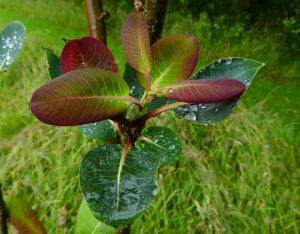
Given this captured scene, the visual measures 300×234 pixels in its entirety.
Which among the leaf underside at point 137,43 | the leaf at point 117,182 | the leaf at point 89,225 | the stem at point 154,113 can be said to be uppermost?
the leaf underside at point 137,43

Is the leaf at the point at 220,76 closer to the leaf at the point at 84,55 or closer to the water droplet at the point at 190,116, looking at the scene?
the water droplet at the point at 190,116

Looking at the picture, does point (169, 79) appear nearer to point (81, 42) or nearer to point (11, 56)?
point (81, 42)

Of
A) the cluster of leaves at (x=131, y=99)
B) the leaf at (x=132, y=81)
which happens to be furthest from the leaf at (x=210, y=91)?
the leaf at (x=132, y=81)

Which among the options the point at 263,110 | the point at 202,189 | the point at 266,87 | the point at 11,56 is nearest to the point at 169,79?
the point at 11,56

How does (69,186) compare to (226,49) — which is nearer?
(69,186)

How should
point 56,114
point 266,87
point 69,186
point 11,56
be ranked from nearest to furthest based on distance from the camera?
1. point 56,114
2. point 11,56
3. point 69,186
4. point 266,87

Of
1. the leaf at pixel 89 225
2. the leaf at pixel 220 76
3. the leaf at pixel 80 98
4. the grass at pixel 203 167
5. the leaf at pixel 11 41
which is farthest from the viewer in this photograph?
the grass at pixel 203 167

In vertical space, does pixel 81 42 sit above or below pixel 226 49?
above

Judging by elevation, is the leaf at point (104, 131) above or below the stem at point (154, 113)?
below
